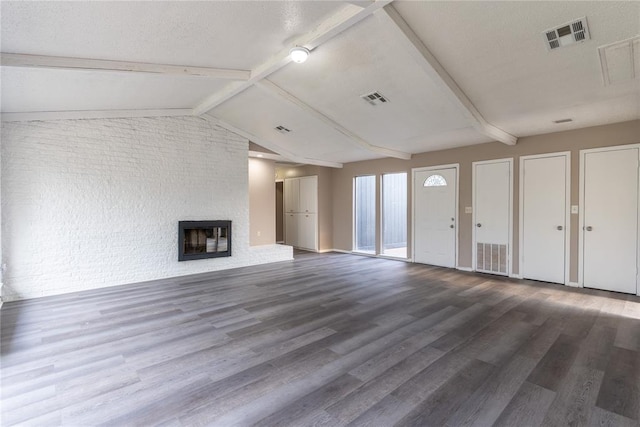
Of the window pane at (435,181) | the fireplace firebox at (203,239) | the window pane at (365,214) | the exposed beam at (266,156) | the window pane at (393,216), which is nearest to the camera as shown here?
the fireplace firebox at (203,239)

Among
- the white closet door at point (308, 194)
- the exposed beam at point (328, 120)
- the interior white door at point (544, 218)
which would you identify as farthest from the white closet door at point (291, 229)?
the interior white door at point (544, 218)

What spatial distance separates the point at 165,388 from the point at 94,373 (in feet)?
2.22

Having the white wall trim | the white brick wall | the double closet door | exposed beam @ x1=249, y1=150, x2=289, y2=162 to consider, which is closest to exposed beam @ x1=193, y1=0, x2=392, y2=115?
the white brick wall

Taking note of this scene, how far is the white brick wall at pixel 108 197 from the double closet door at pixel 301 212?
9.19 ft

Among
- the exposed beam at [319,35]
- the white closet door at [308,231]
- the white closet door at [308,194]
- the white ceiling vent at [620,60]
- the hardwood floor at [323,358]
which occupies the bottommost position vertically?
the hardwood floor at [323,358]

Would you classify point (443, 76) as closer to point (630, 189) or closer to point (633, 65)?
point (633, 65)

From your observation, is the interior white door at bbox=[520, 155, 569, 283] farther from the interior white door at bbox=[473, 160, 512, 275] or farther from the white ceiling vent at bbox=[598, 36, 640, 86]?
the white ceiling vent at bbox=[598, 36, 640, 86]

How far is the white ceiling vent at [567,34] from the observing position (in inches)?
106

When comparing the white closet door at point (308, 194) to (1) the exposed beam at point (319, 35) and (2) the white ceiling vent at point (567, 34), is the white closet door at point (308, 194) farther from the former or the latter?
(2) the white ceiling vent at point (567, 34)

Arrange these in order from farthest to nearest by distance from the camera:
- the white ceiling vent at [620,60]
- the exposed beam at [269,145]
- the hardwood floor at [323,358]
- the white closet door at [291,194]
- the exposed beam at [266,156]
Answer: the white closet door at [291,194] < the exposed beam at [266,156] < the exposed beam at [269,145] < the white ceiling vent at [620,60] < the hardwood floor at [323,358]

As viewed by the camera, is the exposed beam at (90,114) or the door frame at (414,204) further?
the door frame at (414,204)

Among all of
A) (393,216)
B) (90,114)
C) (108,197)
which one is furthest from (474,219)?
(90,114)

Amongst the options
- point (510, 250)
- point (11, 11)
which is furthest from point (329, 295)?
point (11, 11)

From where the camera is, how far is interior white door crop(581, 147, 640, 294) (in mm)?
4480
